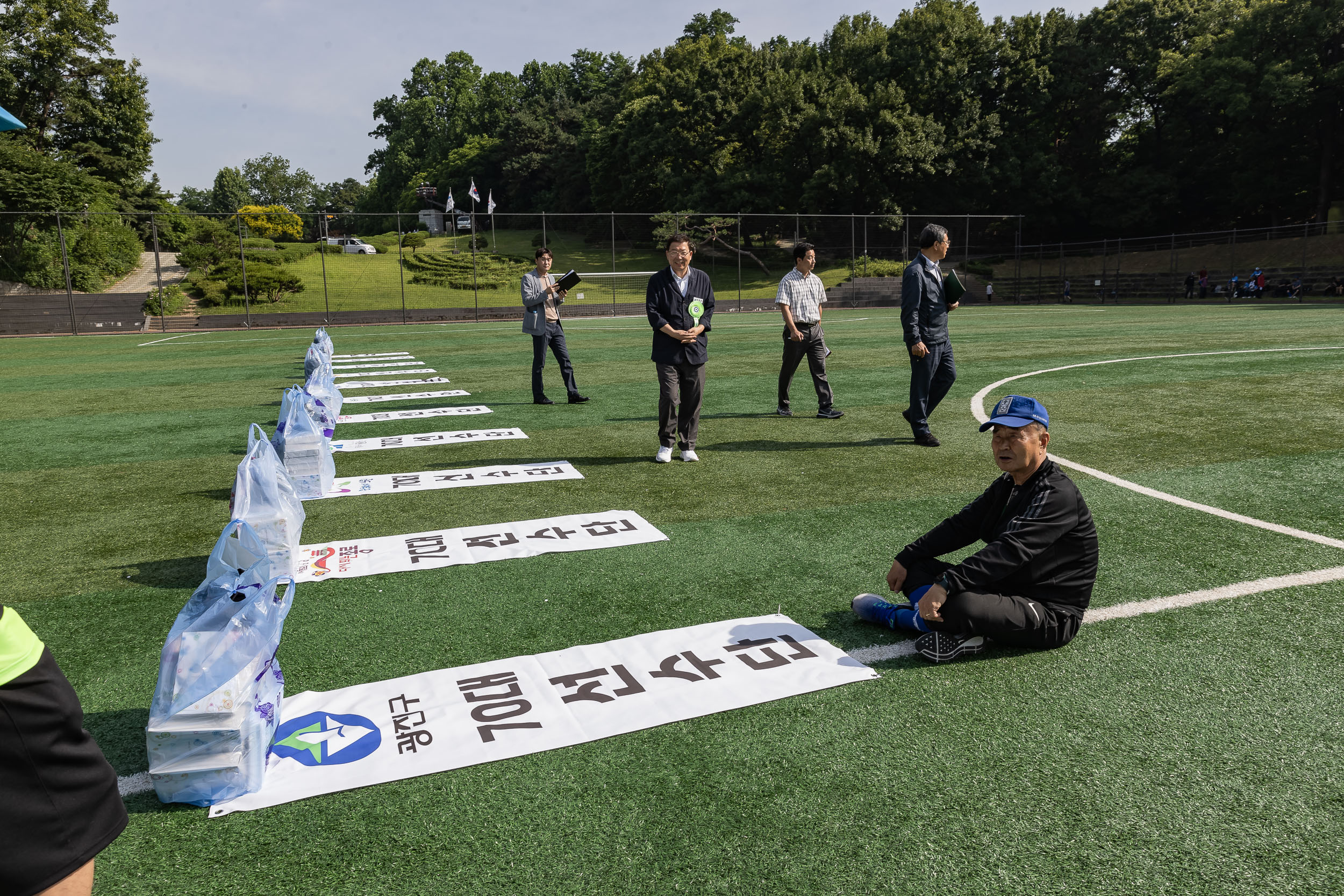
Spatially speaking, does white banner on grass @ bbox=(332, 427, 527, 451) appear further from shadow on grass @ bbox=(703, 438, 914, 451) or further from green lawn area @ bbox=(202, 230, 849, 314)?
green lawn area @ bbox=(202, 230, 849, 314)

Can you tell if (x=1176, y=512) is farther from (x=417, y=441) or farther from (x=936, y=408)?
(x=417, y=441)

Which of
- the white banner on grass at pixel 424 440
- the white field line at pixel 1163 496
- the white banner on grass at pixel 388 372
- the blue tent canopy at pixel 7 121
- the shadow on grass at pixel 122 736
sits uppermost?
the blue tent canopy at pixel 7 121

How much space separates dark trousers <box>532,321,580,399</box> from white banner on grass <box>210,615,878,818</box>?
26.3ft

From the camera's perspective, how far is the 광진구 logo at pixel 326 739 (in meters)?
3.22

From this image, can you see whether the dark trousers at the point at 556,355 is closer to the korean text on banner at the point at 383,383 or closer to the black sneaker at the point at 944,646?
the korean text on banner at the point at 383,383

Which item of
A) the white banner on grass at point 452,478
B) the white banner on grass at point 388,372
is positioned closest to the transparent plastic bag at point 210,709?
the white banner on grass at point 452,478

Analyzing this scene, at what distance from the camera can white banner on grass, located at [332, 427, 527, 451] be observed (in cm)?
916

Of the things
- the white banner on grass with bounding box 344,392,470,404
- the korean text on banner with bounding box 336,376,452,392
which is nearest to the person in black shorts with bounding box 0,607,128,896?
the white banner on grass with bounding box 344,392,470,404

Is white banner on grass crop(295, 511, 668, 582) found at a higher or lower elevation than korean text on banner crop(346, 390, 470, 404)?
lower

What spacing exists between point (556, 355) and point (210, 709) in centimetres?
930

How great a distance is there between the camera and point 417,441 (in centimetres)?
945

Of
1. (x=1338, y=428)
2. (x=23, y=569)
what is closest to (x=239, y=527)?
(x=23, y=569)

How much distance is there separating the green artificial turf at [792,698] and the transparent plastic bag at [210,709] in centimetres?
13

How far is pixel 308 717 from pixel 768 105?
2432 inches
